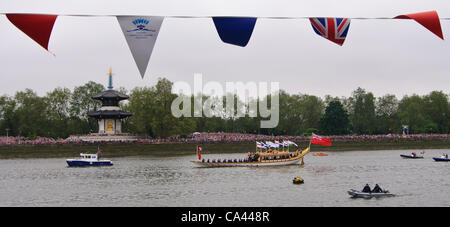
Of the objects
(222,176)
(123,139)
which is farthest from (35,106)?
(222,176)

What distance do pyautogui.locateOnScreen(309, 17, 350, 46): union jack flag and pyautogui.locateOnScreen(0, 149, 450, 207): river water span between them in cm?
1678

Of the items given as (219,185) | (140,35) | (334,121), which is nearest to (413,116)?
(334,121)

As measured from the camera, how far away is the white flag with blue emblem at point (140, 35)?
22766 millimetres

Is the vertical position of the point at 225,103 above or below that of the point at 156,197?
above

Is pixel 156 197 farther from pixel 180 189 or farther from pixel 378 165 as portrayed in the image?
pixel 378 165

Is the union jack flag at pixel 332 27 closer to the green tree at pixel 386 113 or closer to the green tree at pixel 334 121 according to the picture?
the green tree at pixel 334 121

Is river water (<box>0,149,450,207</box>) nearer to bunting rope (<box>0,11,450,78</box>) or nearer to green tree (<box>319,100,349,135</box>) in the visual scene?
bunting rope (<box>0,11,450,78</box>)

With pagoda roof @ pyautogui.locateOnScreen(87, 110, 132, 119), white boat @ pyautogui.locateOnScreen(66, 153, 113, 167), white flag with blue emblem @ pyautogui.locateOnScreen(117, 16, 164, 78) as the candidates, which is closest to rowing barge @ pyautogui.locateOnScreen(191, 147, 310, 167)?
white boat @ pyautogui.locateOnScreen(66, 153, 113, 167)

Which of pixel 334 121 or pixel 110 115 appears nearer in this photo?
pixel 110 115

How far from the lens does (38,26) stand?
22672 mm

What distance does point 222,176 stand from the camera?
5931 centimetres

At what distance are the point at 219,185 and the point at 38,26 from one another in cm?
3085

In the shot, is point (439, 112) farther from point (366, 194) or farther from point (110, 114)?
point (366, 194)

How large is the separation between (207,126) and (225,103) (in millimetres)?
8804
